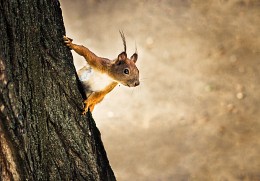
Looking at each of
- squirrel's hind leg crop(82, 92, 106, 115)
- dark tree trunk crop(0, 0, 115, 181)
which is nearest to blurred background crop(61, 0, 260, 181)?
squirrel's hind leg crop(82, 92, 106, 115)

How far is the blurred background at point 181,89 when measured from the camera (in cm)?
551

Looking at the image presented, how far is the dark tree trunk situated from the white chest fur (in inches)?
22.5

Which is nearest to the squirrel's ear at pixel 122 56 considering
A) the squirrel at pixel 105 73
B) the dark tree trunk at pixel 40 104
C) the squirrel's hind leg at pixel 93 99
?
the squirrel at pixel 105 73

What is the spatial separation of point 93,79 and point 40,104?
892 mm

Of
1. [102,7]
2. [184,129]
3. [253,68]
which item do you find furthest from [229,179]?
[102,7]

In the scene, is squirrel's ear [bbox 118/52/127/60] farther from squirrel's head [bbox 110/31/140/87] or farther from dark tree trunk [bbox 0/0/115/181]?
dark tree trunk [bbox 0/0/115/181]

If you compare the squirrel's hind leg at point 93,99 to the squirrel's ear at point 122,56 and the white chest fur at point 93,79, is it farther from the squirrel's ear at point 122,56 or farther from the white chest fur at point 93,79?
the squirrel's ear at point 122,56

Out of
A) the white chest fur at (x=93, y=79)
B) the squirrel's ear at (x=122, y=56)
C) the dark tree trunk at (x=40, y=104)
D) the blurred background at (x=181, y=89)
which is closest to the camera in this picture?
the dark tree trunk at (x=40, y=104)

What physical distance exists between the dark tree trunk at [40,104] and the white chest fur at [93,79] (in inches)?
22.5

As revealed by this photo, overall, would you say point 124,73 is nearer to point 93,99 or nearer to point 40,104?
point 93,99

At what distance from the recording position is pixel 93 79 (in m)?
3.31

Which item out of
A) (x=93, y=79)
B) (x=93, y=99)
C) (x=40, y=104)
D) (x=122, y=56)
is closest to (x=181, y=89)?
(x=122, y=56)

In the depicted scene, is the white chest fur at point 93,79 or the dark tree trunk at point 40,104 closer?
the dark tree trunk at point 40,104

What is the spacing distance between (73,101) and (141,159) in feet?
10.1
